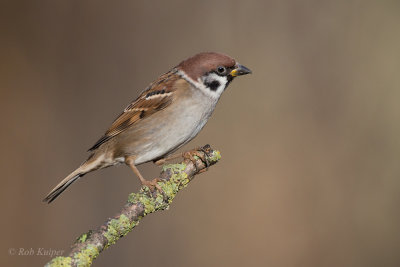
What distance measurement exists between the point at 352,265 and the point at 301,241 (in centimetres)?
50

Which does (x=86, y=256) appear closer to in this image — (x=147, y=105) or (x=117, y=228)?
(x=117, y=228)

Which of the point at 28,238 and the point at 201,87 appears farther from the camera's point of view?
the point at 28,238

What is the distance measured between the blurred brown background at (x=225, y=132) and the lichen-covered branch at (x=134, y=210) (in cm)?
171

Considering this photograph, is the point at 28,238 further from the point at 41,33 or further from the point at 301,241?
the point at 301,241

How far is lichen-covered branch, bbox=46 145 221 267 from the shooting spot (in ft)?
5.42

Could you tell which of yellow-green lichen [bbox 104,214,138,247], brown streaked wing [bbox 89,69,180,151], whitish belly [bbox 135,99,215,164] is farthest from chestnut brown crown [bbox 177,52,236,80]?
yellow-green lichen [bbox 104,214,138,247]

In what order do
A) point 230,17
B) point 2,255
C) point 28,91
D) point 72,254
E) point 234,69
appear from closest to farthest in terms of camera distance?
point 72,254 → point 234,69 → point 2,255 → point 28,91 → point 230,17

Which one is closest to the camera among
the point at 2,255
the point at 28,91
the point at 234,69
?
the point at 234,69

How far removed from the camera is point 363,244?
451 centimetres

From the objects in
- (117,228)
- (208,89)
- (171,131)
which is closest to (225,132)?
(208,89)

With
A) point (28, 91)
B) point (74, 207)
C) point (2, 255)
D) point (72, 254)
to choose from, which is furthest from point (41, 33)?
point (72, 254)

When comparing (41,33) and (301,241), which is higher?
(41,33)

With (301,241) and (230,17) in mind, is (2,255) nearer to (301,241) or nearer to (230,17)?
(301,241)

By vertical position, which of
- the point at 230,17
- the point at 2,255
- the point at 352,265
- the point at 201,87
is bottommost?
the point at 352,265
